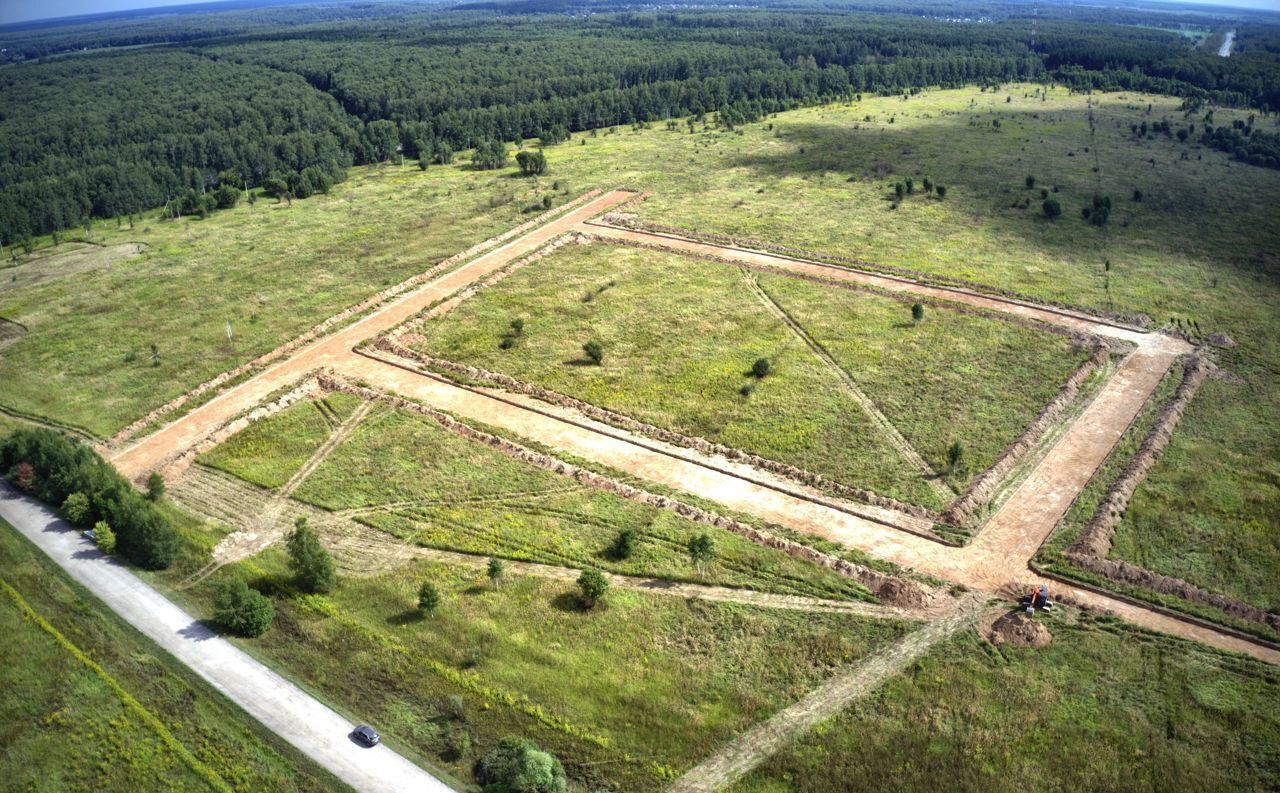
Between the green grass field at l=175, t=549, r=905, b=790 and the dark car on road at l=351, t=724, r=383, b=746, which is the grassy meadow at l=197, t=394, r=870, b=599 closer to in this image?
the green grass field at l=175, t=549, r=905, b=790

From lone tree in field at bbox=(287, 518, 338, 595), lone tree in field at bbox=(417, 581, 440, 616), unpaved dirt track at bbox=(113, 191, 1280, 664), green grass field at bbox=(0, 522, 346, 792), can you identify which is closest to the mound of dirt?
unpaved dirt track at bbox=(113, 191, 1280, 664)

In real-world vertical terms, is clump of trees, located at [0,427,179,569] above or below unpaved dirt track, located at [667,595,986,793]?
above

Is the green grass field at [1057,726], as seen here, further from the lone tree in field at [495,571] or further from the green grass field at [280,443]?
the green grass field at [280,443]

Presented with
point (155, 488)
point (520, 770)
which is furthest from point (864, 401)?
point (155, 488)

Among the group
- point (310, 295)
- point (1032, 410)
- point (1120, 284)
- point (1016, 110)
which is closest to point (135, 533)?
point (310, 295)

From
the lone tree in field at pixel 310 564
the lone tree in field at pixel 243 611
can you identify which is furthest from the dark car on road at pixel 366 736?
the lone tree in field at pixel 310 564
